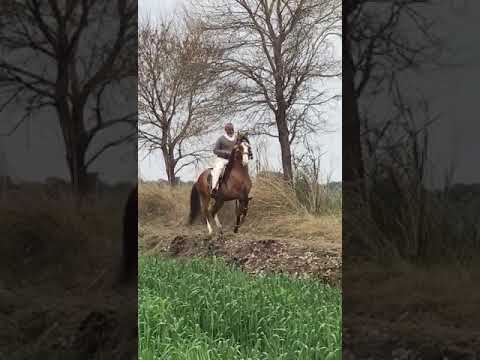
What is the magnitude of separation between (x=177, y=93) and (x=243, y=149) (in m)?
0.96

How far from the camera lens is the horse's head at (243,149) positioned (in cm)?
531

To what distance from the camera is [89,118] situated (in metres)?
3.81

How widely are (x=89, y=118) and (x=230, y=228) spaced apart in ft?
7.16

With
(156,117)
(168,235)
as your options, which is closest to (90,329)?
(168,235)

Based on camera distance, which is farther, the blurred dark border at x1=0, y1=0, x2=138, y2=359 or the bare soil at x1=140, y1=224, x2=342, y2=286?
the bare soil at x1=140, y1=224, x2=342, y2=286

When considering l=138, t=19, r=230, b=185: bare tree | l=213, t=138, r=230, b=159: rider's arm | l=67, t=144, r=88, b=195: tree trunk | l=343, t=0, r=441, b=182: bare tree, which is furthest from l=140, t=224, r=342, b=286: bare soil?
l=67, t=144, r=88, b=195: tree trunk

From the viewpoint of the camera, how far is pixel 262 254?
5.45m

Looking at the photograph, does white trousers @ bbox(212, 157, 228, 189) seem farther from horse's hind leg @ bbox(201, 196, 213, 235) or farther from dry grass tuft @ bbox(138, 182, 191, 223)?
dry grass tuft @ bbox(138, 182, 191, 223)

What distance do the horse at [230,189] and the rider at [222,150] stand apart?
0.04 metres

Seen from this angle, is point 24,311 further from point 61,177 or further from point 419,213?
point 419,213

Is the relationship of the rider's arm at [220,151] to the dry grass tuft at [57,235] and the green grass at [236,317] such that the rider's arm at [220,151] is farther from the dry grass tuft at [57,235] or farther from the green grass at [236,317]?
the dry grass tuft at [57,235]

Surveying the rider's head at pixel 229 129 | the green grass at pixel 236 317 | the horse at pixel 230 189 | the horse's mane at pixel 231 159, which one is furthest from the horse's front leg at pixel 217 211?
the rider's head at pixel 229 129

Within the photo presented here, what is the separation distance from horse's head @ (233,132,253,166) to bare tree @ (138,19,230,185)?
0.92ft

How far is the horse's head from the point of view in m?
5.31
